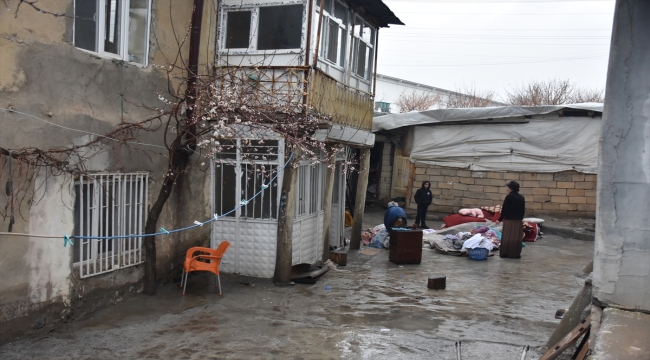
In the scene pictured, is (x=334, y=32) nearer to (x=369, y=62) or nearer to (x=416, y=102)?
(x=369, y=62)

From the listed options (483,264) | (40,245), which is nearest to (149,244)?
→ (40,245)

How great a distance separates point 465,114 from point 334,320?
39.8 feet

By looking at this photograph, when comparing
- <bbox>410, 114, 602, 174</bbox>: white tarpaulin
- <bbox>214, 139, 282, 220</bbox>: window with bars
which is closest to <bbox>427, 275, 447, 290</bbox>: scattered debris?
<bbox>214, 139, 282, 220</bbox>: window with bars

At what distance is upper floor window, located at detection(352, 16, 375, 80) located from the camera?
39.3 ft

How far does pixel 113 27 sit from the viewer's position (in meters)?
7.66

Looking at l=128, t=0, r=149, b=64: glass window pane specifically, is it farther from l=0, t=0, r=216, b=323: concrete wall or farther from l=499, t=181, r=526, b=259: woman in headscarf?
l=499, t=181, r=526, b=259: woman in headscarf

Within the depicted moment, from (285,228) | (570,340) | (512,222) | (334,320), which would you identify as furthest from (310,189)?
(570,340)

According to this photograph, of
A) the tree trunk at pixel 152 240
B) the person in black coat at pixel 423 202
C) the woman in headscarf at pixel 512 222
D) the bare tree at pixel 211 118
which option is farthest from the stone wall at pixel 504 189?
the tree trunk at pixel 152 240

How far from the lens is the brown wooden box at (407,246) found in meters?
11.8

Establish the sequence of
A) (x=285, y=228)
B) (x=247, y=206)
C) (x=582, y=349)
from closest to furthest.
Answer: (x=582, y=349) < (x=285, y=228) < (x=247, y=206)

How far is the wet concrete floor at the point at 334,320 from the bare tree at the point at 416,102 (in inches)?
1072

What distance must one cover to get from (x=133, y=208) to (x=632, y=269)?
21.6 ft

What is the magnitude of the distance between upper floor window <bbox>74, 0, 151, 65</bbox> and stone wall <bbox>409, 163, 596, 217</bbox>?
12779mm

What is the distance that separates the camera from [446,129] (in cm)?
1878
